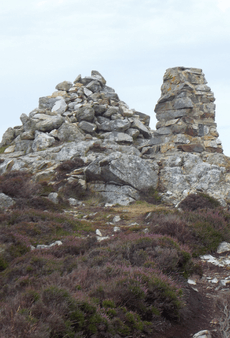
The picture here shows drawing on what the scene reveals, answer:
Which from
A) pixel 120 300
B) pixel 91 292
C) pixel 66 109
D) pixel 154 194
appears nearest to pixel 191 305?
pixel 120 300

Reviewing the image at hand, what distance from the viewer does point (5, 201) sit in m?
15.4

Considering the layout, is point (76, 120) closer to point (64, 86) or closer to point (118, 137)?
point (118, 137)

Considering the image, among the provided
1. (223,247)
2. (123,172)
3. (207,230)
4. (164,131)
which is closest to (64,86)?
(164,131)

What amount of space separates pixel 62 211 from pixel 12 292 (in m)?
10.7

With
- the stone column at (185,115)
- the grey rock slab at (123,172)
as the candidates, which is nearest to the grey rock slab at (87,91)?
the stone column at (185,115)

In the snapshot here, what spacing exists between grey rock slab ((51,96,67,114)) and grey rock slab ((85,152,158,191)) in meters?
16.2

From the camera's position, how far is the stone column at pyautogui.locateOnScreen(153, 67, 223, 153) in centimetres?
2673

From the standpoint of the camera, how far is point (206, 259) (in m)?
9.41

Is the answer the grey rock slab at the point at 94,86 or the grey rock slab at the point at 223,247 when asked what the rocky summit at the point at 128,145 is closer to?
the grey rock slab at the point at 94,86

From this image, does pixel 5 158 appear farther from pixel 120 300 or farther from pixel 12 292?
pixel 120 300

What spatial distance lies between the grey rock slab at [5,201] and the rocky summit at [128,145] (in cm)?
653

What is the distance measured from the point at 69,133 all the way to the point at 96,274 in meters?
24.7

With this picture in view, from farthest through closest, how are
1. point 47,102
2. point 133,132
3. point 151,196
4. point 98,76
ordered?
point 98,76, point 47,102, point 133,132, point 151,196

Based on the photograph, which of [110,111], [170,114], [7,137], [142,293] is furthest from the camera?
[110,111]
